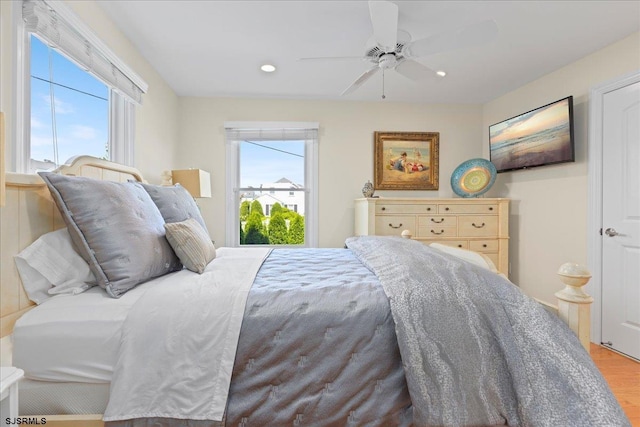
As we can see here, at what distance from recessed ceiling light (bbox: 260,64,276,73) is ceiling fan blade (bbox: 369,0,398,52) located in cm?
129

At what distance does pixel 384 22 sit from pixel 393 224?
7.14 ft

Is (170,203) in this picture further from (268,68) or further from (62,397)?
(268,68)

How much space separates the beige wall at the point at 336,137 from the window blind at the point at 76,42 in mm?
1356

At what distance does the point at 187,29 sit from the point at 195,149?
1.71 metres

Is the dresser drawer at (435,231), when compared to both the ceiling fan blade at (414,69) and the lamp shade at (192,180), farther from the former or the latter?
the lamp shade at (192,180)

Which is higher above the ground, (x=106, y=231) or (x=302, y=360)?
(x=106, y=231)

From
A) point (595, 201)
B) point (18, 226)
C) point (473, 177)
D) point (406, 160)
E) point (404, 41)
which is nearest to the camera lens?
point (18, 226)

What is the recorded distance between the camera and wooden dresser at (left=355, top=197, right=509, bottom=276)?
3.59 meters

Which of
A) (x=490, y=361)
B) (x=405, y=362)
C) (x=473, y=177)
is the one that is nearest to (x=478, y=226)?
(x=473, y=177)

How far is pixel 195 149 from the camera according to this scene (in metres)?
3.95

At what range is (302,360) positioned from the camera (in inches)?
45.6

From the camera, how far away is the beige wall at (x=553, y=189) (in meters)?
2.79

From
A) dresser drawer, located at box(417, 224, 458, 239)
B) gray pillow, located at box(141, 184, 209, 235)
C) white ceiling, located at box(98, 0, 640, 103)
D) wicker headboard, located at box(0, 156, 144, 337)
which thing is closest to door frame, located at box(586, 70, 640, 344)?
white ceiling, located at box(98, 0, 640, 103)

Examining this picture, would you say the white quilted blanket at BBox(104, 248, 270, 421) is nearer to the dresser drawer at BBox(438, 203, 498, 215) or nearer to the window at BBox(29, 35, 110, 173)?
the window at BBox(29, 35, 110, 173)
